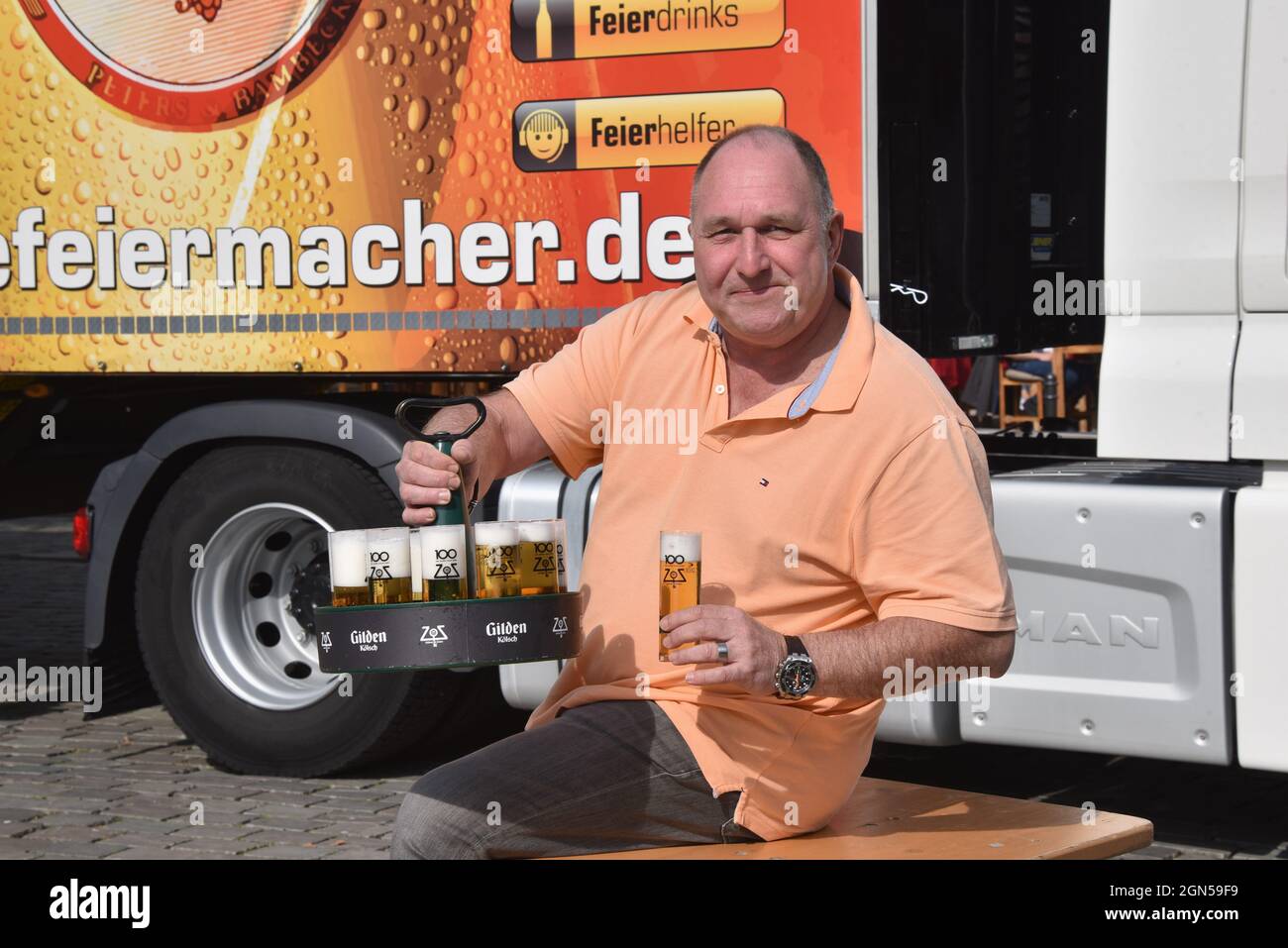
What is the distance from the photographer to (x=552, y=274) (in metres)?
5.84

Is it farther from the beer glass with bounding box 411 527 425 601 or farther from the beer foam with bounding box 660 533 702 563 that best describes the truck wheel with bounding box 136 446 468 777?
the beer foam with bounding box 660 533 702 563

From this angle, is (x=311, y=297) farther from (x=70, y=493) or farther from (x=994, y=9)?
(x=994, y=9)

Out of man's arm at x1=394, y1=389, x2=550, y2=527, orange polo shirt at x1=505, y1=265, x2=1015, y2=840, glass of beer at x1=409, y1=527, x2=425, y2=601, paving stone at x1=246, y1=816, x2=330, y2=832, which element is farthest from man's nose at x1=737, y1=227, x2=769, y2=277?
paving stone at x1=246, y1=816, x2=330, y2=832

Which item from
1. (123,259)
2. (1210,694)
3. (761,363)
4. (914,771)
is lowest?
(914,771)

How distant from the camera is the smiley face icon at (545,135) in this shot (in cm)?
576

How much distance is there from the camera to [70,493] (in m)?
7.24

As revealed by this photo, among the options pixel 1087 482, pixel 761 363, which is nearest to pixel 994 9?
pixel 1087 482

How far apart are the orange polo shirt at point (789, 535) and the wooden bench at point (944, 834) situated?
8 centimetres

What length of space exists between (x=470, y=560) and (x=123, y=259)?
134 inches

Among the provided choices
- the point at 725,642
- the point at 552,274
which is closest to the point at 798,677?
the point at 725,642

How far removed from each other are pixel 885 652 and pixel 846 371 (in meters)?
0.50

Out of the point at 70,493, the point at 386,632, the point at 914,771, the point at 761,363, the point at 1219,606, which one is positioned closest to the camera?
the point at 386,632

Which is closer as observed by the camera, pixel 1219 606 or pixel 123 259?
pixel 1219 606

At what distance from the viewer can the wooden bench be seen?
132 inches
